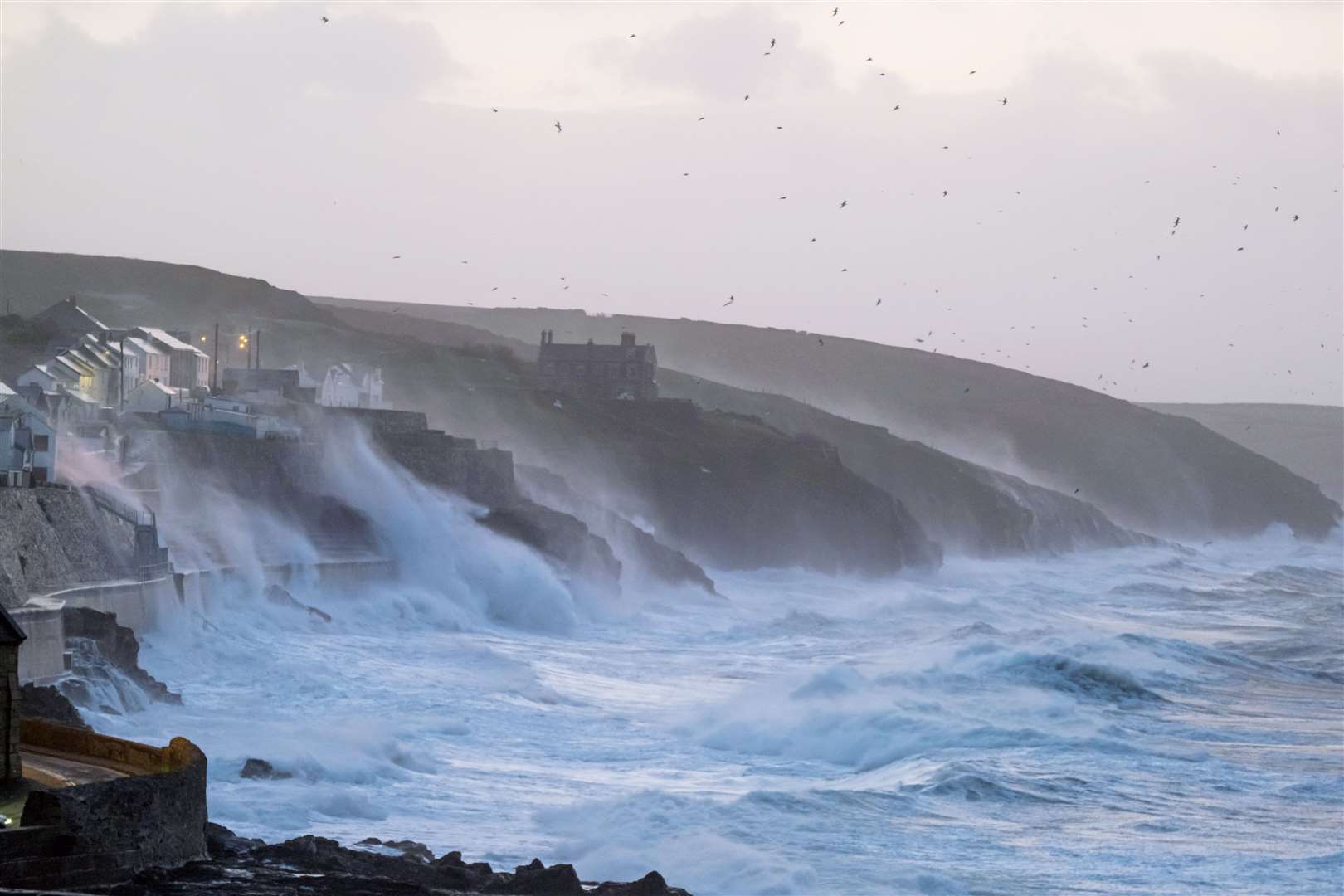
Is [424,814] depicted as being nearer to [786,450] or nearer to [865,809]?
[865,809]

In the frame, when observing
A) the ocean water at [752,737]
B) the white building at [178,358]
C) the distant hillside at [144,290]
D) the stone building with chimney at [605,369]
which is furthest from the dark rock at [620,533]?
the distant hillside at [144,290]

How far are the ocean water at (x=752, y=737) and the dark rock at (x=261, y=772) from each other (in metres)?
0.19

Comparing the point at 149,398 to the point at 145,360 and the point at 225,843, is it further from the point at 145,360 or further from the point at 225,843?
the point at 225,843

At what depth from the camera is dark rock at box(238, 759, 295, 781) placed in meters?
17.7

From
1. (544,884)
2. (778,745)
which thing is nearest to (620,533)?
(778,745)

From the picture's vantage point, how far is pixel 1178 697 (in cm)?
2825

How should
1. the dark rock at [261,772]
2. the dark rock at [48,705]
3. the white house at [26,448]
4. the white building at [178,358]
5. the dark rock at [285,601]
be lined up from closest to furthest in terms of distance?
the dark rock at [48,705]
the dark rock at [261,772]
the white house at [26,448]
the dark rock at [285,601]
the white building at [178,358]

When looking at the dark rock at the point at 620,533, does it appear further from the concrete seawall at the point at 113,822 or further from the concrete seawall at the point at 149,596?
the concrete seawall at the point at 113,822

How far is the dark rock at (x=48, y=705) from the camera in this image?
16.2 metres

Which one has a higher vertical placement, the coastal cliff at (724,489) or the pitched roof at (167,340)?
the pitched roof at (167,340)

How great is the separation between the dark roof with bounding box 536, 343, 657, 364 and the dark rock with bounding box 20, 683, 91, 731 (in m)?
56.9

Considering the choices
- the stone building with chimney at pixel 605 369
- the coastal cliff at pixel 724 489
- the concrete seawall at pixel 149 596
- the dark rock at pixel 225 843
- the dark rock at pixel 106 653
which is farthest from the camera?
the stone building with chimney at pixel 605 369

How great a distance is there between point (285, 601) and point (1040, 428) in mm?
95874

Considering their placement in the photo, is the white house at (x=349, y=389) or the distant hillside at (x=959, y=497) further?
the distant hillside at (x=959, y=497)
